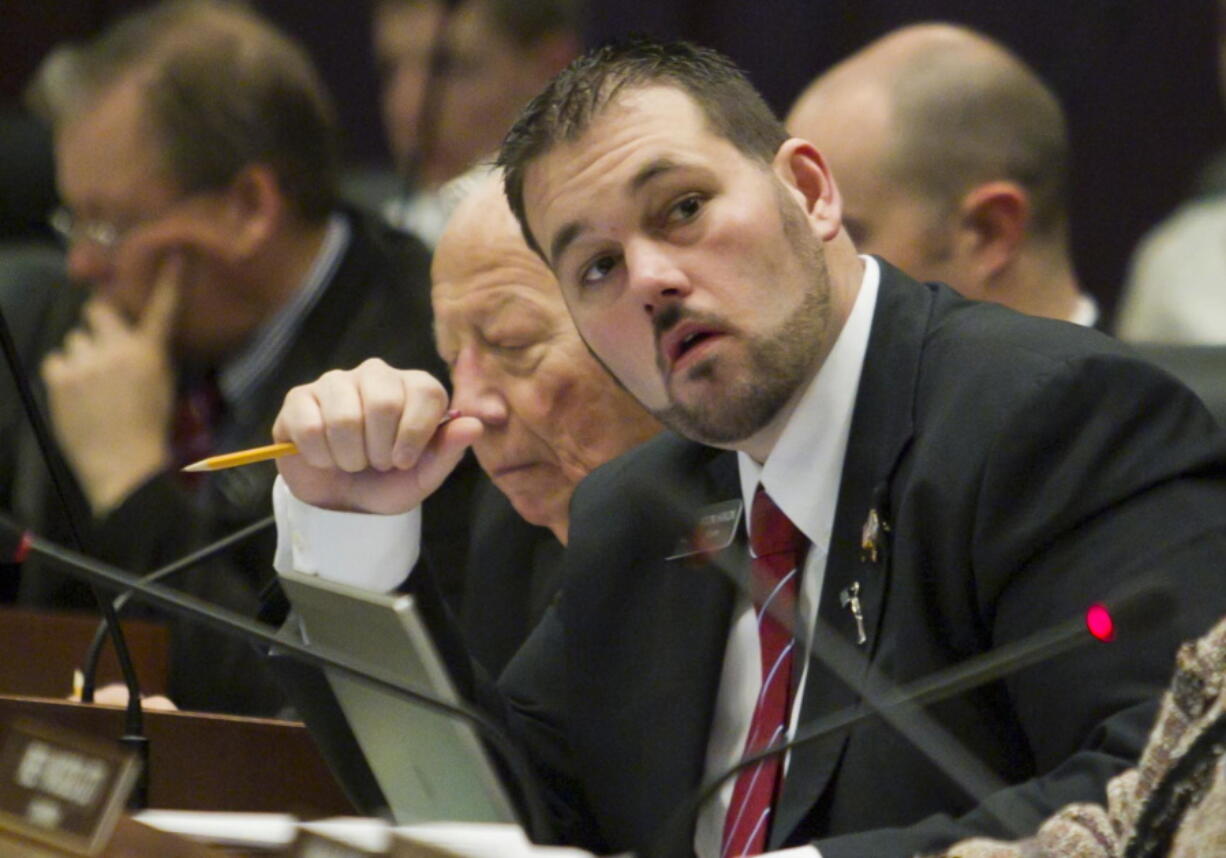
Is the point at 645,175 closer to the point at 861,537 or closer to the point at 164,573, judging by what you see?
the point at 861,537

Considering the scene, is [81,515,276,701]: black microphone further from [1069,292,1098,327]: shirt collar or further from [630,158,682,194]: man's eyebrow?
[1069,292,1098,327]: shirt collar

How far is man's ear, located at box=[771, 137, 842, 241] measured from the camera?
6.16 feet

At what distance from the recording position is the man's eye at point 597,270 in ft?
5.93

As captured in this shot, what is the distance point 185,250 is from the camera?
3.50 metres

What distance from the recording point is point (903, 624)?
1.60m

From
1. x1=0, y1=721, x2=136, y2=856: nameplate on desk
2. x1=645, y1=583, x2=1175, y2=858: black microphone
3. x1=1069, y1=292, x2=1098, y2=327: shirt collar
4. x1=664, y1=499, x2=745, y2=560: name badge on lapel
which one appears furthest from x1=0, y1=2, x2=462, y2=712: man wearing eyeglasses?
x1=645, y1=583, x2=1175, y2=858: black microphone

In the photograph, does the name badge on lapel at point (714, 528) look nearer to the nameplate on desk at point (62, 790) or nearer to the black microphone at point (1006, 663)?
the black microphone at point (1006, 663)

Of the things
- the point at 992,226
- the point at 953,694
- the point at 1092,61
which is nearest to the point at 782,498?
the point at 953,694

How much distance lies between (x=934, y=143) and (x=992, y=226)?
0.16 metres

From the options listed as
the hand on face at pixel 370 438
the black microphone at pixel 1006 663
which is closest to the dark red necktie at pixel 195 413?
the hand on face at pixel 370 438

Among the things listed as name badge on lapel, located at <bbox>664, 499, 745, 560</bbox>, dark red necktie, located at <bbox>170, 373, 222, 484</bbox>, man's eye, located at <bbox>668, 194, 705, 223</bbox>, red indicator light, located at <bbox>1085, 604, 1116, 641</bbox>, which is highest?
red indicator light, located at <bbox>1085, 604, 1116, 641</bbox>

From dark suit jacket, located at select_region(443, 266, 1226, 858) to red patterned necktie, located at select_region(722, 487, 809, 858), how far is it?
38mm

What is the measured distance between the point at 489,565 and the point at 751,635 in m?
0.62

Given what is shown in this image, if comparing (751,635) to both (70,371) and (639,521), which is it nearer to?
(639,521)
